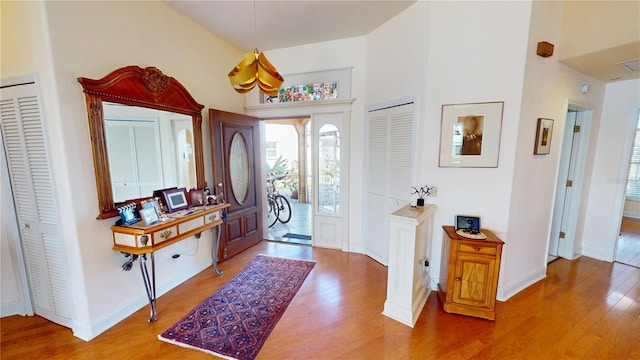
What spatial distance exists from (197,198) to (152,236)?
859 mm

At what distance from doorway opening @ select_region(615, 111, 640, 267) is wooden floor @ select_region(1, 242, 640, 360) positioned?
3.25ft

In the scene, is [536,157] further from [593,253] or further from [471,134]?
[593,253]

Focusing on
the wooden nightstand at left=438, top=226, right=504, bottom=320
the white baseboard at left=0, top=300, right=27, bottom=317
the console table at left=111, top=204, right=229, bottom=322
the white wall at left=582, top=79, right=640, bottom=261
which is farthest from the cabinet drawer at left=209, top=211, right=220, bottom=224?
the white wall at left=582, top=79, right=640, bottom=261

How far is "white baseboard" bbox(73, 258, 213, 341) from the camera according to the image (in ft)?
7.00

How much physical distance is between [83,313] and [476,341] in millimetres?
3368

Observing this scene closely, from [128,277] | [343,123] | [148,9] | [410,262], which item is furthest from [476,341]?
[148,9]

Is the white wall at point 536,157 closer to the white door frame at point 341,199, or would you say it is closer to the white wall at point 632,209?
the white door frame at point 341,199

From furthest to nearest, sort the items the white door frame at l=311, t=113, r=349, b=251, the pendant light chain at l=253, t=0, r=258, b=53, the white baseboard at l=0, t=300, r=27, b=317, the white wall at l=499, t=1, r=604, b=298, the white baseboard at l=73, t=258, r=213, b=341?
the white door frame at l=311, t=113, r=349, b=251, the pendant light chain at l=253, t=0, r=258, b=53, the white wall at l=499, t=1, r=604, b=298, the white baseboard at l=0, t=300, r=27, b=317, the white baseboard at l=73, t=258, r=213, b=341

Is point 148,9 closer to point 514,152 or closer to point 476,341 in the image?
point 514,152

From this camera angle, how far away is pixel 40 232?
219 cm

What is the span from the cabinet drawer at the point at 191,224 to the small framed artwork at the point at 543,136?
373cm

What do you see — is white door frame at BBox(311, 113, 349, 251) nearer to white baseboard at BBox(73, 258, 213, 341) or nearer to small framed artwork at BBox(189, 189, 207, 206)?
small framed artwork at BBox(189, 189, 207, 206)

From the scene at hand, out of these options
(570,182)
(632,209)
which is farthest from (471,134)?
(632,209)

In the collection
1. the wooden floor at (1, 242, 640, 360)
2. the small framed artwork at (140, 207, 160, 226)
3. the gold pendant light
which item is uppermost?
the gold pendant light
